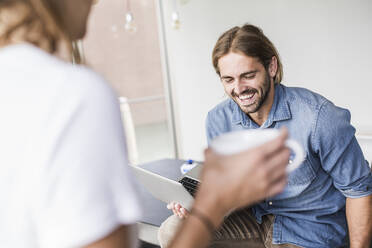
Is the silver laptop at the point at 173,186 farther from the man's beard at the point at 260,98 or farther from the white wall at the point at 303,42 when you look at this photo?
the white wall at the point at 303,42

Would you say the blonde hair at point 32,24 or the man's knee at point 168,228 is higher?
the blonde hair at point 32,24

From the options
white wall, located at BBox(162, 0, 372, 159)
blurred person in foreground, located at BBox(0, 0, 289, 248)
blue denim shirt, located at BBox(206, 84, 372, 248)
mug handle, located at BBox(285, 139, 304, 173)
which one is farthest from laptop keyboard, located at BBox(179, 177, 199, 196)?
white wall, located at BBox(162, 0, 372, 159)

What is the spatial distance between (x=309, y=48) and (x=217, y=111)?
1584mm

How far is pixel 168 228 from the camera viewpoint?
166 cm

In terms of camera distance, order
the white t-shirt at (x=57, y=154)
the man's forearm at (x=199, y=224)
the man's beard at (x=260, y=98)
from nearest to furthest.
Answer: the white t-shirt at (x=57, y=154), the man's forearm at (x=199, y=224), the man's beard at (x=260, y=98)

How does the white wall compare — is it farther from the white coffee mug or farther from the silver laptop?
the white coffee mug

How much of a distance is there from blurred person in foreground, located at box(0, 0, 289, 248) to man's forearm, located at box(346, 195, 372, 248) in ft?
3.95

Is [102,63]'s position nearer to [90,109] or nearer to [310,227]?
[310,227]

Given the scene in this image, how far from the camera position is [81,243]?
1.28ft

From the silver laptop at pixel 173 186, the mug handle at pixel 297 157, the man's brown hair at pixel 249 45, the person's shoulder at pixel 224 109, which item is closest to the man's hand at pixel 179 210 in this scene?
the silver laptop at pixel 173 186

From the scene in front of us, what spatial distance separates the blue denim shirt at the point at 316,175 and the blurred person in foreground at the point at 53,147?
1142 millimetres

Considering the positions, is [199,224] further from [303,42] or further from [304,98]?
[303,42]

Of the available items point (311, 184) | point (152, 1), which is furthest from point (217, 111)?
point (152, 1)

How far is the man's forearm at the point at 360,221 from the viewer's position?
1.38m
